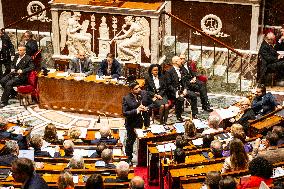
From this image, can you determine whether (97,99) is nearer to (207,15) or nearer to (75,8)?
(75,8)

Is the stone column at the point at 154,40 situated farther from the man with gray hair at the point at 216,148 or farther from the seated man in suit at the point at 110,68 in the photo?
the man with gray hair at the point at 216,148

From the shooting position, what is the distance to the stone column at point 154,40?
12709 millimetres

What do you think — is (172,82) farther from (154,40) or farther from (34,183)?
(34,183)

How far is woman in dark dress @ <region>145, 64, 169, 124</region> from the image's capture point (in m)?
12.0

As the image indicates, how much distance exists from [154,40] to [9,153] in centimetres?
484

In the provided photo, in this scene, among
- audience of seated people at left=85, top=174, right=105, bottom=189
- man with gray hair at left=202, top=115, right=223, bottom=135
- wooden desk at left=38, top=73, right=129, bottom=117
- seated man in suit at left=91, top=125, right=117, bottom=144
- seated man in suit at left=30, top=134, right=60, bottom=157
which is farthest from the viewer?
wooden desk at left=38, top=73, right=129, bottom=117

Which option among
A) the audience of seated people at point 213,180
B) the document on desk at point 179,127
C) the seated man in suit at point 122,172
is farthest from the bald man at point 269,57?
the audience of seated people at point 213,180

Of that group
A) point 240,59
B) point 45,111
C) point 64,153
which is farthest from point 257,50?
point 64,153

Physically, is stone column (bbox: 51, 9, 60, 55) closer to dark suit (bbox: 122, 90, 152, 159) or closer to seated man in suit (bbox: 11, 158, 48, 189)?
dark suit (bbox: 122, 90, 152, 159)

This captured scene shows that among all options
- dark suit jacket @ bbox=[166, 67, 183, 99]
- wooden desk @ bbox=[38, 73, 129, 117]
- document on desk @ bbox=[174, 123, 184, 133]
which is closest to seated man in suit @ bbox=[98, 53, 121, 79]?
wooden desk @ bbox=[38, 73, 129, 117]

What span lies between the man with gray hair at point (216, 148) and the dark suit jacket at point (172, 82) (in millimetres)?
3179

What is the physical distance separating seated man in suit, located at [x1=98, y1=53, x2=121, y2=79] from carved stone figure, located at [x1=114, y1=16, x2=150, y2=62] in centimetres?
59

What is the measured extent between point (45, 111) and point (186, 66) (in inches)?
121

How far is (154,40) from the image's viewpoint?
42.2ft
